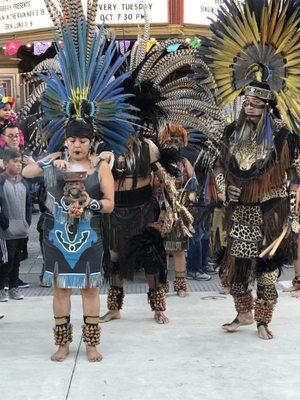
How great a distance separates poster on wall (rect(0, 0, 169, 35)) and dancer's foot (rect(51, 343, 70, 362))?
8838 millimetres

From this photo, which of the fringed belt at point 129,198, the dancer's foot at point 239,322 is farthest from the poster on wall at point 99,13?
the dancer's foot at point 239,322

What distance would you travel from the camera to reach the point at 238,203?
15.6ft

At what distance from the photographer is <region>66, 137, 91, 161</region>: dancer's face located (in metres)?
4.13

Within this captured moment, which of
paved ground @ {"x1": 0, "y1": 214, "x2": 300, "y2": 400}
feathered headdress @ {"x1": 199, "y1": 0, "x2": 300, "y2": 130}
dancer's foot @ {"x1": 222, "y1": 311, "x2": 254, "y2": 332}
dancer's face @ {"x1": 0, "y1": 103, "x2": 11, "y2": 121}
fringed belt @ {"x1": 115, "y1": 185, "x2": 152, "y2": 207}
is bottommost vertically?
paved ground @ {"x1": 0, "y1": 214, "x2": 300, "y2": 400}

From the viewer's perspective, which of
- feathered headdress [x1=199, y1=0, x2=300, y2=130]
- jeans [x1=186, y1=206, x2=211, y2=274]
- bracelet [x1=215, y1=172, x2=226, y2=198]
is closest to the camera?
feathered headdress [x1=199, y1=0, x2=300, y2=130]

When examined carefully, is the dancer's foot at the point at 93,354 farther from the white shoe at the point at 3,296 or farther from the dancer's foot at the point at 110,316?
the white shoe at the point at 3,296

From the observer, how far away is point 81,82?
4.27 m

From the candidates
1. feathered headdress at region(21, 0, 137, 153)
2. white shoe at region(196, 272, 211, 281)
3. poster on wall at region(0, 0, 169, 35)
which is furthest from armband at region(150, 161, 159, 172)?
poster on wall at region(0, 0, 169, 35)

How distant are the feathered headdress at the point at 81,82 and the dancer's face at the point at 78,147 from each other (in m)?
0.18

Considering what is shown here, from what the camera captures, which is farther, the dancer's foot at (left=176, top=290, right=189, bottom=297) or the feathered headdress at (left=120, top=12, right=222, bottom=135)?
the dancer's foot at (left=176, top=290, right=189, bottom=297)

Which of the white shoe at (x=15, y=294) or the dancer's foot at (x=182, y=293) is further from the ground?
the white shoe at (x=15, y=294)

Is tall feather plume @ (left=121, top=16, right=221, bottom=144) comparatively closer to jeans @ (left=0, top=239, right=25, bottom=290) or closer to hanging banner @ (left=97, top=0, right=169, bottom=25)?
jeans @ (left=0, top=239, right=25, bottom=290)

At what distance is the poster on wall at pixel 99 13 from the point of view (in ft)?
41.2

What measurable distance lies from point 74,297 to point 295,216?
2.49 m
